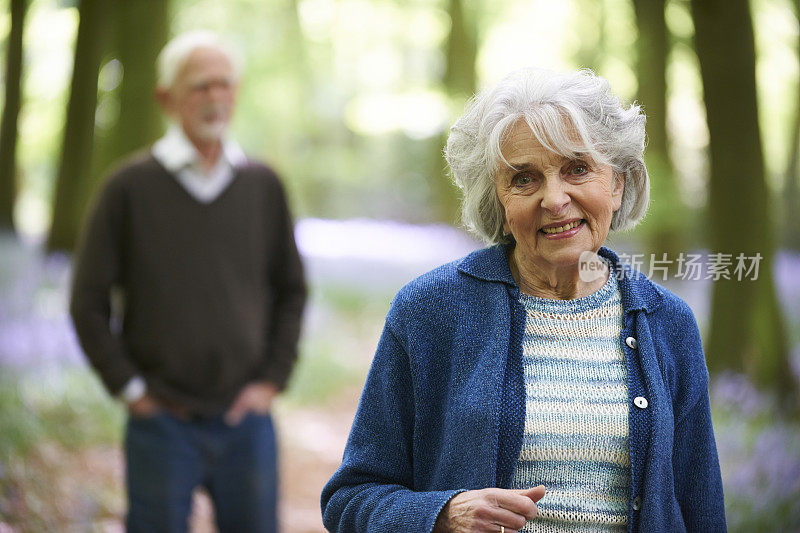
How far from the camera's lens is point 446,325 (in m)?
1.62

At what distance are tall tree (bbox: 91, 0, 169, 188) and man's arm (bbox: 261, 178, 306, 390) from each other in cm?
292

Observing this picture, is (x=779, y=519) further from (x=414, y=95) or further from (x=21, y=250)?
(x=21, y=250)

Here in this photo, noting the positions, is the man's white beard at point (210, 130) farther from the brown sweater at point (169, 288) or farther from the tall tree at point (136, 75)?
the tall tree at point (136, 75)

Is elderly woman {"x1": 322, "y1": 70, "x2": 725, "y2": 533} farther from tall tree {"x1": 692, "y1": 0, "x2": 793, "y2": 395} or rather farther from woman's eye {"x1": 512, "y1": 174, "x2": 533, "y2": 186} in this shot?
tall tree {"x1": 692, "y1": 0, "x2": 793, "y2": 395}

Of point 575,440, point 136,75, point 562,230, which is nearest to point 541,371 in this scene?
point 575,440

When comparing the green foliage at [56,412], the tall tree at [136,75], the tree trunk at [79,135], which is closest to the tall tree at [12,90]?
the tree trunk at [79,135]

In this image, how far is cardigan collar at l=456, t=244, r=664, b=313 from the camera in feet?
5.49

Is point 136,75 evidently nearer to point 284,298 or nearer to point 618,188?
point 284,298

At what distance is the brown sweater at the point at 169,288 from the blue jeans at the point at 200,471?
0.32 ft

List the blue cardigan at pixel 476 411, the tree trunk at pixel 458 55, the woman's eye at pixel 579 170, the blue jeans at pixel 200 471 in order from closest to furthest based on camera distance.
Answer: the blue cardigan at pixel 476 411, the woman's eye at pixel 579 170, the blue jeans at pixel 200 471, the tree trunk at pixel 458 55

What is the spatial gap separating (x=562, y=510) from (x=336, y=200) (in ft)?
20.1

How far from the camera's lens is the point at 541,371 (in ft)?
5.22

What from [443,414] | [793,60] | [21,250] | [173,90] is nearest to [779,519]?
[793,60]

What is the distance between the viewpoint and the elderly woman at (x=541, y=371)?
1519 mm
